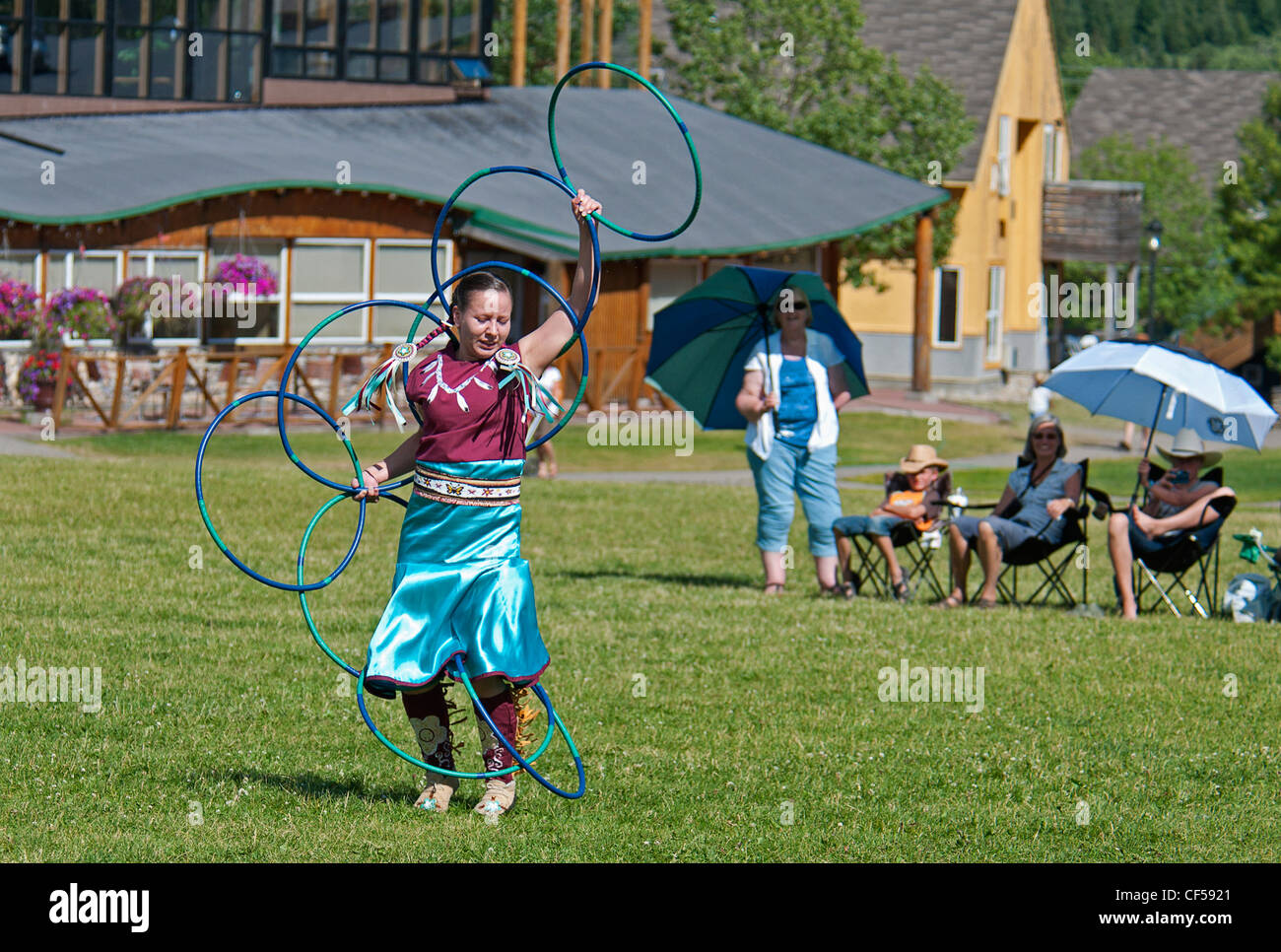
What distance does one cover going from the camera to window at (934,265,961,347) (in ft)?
142

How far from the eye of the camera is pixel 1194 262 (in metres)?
54.2


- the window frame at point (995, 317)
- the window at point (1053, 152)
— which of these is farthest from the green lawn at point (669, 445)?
the window at point (1053, 152)

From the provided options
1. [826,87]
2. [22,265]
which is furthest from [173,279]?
[826,87]

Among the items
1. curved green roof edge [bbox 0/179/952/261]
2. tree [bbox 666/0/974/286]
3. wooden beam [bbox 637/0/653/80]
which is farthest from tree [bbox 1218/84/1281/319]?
curved green roof edge [bbox 0/179/952/261]

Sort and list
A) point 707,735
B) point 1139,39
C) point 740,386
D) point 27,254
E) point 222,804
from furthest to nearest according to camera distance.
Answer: point 1139,39
point 27,254
point 740,386
point 707,735
point 222,804

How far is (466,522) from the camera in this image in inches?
261

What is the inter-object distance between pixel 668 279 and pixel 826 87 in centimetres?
765

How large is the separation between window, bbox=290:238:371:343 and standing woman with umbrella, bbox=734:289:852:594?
1633 centimetres

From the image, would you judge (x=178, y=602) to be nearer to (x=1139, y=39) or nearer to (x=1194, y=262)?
(x=1194, y=262)

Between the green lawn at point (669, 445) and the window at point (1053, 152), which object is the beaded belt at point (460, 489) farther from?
the window at point (1053, 152)

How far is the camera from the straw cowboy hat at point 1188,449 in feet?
40.1

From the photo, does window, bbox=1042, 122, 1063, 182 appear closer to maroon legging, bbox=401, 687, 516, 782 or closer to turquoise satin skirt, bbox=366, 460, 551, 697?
maroon legging, bbox=401, 687, 516, 782
